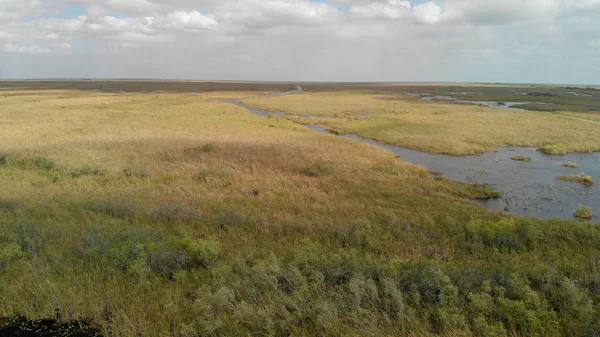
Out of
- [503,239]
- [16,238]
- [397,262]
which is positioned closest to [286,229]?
[397,262]

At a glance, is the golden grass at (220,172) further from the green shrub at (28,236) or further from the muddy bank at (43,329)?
the muddy bank at (43,329)

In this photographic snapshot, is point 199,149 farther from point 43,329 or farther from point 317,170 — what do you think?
point 43,329

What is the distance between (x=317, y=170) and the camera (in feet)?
64.3

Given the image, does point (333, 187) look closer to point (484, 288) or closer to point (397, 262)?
point (397, 262)

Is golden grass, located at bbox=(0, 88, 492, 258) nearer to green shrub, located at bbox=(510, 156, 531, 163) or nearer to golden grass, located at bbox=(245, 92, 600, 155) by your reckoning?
golden grass, located at bbox=(245, 92, 600, 155)

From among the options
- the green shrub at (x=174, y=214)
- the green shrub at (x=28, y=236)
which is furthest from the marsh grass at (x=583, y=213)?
the green shrub at (x=28, y=236)

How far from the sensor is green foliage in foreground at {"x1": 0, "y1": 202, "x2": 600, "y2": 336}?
18.9 ft

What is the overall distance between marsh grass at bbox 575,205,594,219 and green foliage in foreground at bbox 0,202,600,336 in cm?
415

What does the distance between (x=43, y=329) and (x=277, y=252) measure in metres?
5.21

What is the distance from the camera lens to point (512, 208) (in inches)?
592

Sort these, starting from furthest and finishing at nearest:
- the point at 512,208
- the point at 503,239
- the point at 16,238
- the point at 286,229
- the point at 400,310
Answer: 1. the point at 512,208
2. the point at 286,229
3. the point at 503,239
4. the point at 16,238
5. the point at 400,310

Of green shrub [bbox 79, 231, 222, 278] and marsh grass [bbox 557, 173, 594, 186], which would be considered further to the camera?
marsh grass [bbox 557, 173, 594, 186]

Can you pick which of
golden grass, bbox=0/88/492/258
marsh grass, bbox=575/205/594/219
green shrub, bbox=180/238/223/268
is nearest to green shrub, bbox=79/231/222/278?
green shrub, bbox=180/238/223/268

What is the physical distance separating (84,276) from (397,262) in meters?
7.25
